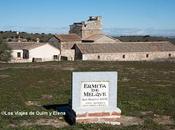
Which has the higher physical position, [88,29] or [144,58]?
[88,29]

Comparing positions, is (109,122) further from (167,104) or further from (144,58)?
(144,58)

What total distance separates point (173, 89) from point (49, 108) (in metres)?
10.1

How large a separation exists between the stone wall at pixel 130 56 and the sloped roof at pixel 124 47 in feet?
1.75

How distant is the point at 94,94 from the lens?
13.9 m

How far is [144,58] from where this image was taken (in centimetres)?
6519

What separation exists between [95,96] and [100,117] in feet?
2.64

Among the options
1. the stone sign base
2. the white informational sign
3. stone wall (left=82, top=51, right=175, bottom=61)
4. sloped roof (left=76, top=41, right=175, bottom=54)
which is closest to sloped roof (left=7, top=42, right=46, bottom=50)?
sloped roof (left=76, top=41, right=175, bottom=54)

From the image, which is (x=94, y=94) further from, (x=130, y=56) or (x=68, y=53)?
(x=68, y=53)

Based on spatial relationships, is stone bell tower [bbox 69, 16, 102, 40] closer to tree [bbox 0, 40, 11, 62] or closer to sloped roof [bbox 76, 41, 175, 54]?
sloped roof [bbox 76, 41, 175, 54]

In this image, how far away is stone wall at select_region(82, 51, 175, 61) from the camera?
6019cm

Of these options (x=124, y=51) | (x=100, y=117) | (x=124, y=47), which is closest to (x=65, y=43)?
(x=124, y=47)

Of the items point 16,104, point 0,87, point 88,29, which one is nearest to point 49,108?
point 16,104

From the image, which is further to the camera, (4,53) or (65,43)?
(65,43)

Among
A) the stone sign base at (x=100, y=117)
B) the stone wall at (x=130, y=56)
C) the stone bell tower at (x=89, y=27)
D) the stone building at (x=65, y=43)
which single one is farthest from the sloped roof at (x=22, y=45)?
the stone sign base at (x=100, y=117)
